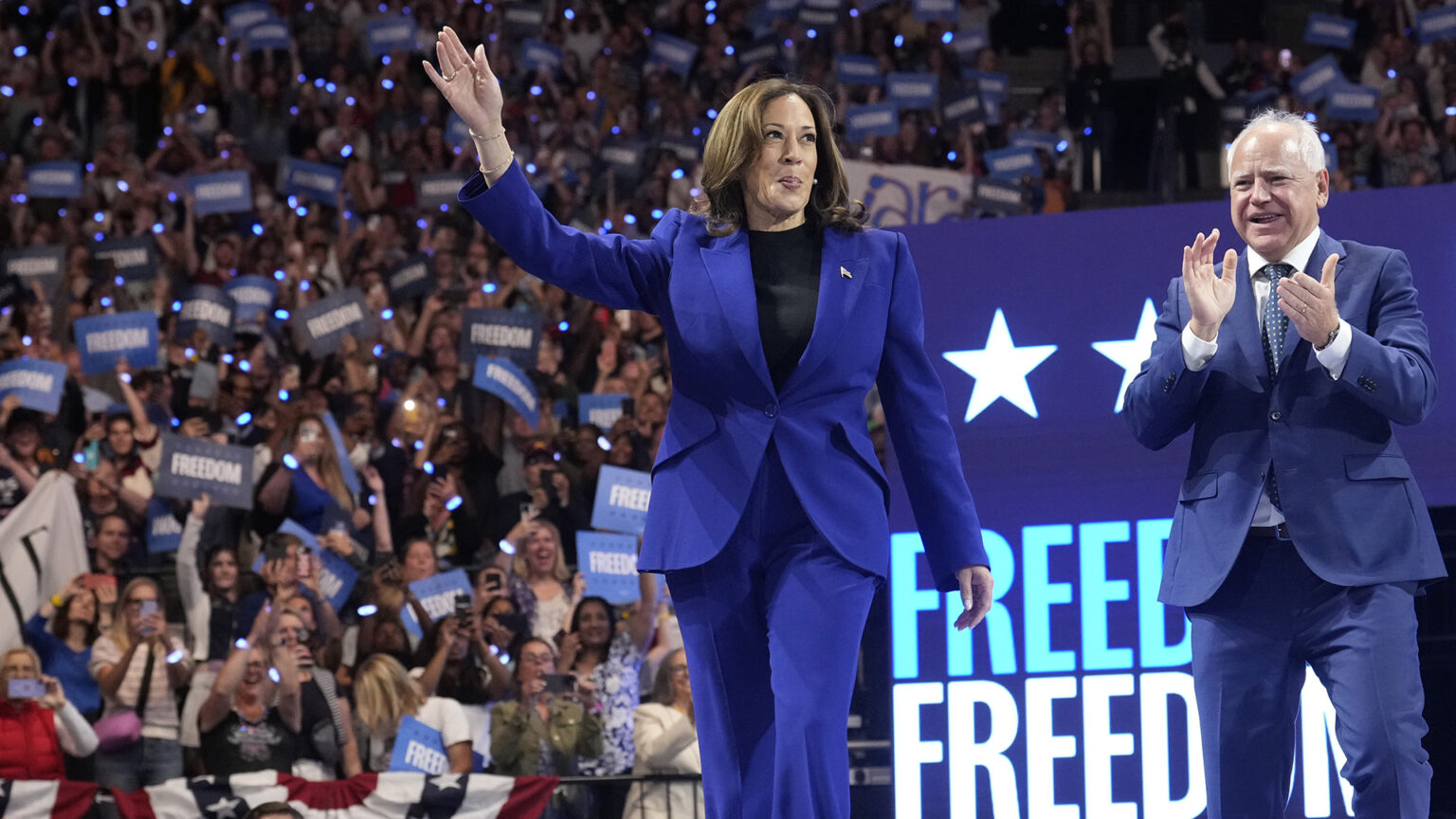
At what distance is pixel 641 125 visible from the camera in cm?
1184

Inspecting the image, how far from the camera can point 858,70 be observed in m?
11.5

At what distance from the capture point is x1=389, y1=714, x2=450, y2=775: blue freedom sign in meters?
7.21

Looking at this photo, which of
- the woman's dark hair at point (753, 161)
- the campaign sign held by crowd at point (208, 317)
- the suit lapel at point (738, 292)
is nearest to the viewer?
the suit lapel at point (738, 292)

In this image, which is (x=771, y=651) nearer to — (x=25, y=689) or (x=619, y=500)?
(x=619, y=500)

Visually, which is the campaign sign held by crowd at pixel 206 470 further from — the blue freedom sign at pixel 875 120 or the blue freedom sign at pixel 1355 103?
the blue freedom sign at pixel 1355 103

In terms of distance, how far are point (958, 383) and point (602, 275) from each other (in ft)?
8.50

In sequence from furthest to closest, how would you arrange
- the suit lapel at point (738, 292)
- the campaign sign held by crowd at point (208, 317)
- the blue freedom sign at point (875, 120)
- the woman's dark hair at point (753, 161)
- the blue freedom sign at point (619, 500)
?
1. the blue freedom sign at point (875, 120)
2. the campaign sign held by crowd at point (208, 317)
3. the blue freedom sign at point (619, 500)
4. the woman's dark hair at point (753, 161)
5. the suit lapel at point (738, 292)

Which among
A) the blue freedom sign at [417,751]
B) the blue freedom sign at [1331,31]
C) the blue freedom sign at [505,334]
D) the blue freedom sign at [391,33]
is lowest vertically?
the blue freedom sign at [417,751]

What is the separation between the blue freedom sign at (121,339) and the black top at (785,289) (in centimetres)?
678

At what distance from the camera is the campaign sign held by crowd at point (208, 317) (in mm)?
9750

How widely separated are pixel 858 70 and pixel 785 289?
8575 millimetres

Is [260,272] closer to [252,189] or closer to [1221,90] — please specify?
[252,189]

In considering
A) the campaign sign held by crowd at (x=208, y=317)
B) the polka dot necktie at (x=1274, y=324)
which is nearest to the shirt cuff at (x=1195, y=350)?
the polka dot necktie at (x=1274, y=324)

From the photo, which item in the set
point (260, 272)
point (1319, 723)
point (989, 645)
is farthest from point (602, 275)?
point (260, 272)
